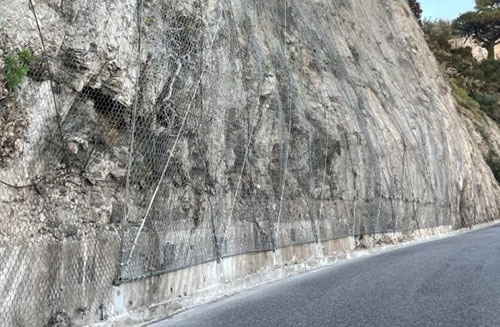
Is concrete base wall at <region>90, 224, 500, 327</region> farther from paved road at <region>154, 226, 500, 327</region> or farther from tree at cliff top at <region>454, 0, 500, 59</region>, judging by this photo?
tree at cliff top at <region>454, 0, 500, 59</region>

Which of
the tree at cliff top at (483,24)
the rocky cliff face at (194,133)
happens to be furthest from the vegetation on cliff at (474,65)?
the rocky cliff face at (194,133)

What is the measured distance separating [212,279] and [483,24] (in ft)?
197

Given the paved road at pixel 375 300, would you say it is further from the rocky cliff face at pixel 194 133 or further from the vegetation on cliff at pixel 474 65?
the vegetation on cliff at pixel 474 65

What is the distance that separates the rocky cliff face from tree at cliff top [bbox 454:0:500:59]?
143 ft

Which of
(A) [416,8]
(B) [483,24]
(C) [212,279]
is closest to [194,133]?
(C) [212,279]

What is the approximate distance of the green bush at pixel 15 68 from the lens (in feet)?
20.5

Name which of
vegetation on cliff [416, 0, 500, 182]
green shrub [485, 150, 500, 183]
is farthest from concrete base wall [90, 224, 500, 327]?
vegetation on cliff [416, 0, 500, 182]

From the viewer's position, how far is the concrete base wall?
751 centimetres

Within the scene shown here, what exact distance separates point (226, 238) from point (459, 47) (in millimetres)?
53393

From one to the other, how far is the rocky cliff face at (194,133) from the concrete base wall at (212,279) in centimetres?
23

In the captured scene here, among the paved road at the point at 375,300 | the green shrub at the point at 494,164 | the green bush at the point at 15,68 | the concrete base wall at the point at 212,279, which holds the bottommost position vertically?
the paved road at the point at 375,300

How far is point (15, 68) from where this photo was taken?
630cm

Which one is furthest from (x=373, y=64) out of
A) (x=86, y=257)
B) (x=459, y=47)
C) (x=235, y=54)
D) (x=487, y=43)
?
(x=487, y=43)

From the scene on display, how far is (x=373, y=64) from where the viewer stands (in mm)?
25859
